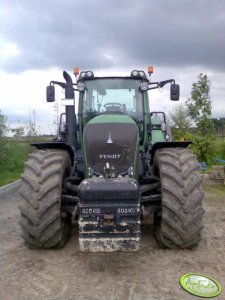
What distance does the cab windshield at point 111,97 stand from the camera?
20.2 ft

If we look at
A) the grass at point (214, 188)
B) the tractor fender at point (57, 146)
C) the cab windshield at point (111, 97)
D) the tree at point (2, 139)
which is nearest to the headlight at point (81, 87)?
the cab windshield at point (111, 97)

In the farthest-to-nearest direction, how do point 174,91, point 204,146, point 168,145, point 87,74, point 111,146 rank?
1. point 204,146
2. point 174,91
3. point 87,74
4. point 168,145
5. point 111,146

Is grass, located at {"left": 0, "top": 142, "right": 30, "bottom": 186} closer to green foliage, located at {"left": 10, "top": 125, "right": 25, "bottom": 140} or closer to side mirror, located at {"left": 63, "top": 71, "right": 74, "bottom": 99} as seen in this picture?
green foliage, located at {"left": 10, "top": 125, "right": 25, "bottom": 140}

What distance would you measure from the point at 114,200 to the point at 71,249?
1353 millimetres

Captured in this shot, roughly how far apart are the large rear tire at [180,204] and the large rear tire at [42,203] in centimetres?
134

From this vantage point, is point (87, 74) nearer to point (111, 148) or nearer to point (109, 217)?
point (111, 148)

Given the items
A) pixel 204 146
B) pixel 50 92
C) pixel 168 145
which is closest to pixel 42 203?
pixel 168 145

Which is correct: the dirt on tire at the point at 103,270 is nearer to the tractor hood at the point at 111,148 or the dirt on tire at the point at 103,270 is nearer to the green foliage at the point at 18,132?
the tractor hood at the point at 111,148

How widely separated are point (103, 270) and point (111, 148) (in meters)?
1.56

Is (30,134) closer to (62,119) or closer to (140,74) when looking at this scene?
(62,119)

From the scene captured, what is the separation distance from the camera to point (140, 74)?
6172mm

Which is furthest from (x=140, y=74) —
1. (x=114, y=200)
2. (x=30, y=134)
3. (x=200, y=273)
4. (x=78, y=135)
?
(x=30, y=134)

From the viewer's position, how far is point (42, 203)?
4520 mm

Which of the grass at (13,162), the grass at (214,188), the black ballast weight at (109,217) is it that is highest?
the black ballast weight at (109,217)
